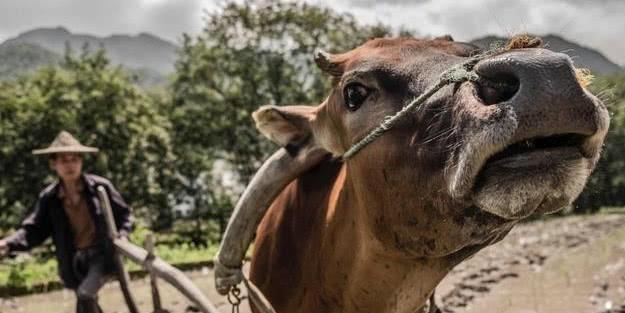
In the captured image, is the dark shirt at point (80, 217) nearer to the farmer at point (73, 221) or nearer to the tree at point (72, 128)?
the farmer at point (73, 221)

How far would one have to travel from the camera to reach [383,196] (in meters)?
2.88

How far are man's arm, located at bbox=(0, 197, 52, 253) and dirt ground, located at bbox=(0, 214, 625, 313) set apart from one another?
4.92 metres

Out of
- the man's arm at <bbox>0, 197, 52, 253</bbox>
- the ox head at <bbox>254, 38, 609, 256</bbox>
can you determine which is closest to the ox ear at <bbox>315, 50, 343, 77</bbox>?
the ox head at <bbox>254, 38, 609, 256</bbox>

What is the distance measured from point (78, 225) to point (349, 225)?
3116 mm

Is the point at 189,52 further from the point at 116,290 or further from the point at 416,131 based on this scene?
the point at 416,131

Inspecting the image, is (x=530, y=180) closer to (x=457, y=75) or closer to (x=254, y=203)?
(x=457, y=75)

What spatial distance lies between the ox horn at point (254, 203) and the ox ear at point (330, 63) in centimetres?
62

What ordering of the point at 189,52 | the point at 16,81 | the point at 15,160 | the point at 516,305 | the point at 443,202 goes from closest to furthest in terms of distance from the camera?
the point at 443,202 < the point at 516,305 < the point at 15,160 < the point at 16,81 < the point at 189,52

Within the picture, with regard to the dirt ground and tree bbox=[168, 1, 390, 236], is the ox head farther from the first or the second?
tree bbox=[168, 1, 390, 236]

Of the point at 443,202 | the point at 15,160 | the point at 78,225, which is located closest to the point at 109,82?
the point at 15,160

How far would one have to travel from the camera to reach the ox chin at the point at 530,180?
219 centimetres

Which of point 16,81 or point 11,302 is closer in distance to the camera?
point 11,302

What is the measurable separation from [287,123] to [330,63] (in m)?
0.62

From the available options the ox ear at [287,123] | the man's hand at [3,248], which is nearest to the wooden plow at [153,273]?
the man's hand at [3,248]
